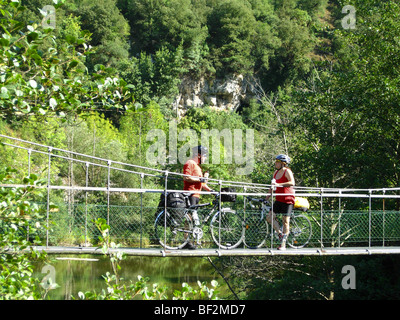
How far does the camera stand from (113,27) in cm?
4269

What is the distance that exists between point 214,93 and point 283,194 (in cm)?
3771

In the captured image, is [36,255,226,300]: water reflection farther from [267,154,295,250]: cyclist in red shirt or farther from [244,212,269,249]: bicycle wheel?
[267,154,295,250]: cyclist in red shirt

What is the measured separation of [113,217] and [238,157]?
18840 mm

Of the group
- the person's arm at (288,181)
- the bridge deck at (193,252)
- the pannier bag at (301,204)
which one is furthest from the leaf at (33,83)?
the pannier bag at (301,204)

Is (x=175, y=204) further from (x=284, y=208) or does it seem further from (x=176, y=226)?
(x=284, y=208)

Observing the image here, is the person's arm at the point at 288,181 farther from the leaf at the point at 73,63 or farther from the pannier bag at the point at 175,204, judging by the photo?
the leaf at the point at 73,63

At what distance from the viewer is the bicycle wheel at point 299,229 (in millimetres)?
6629

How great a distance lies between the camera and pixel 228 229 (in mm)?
6340

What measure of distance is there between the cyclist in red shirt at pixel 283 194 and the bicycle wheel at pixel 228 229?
0.39 m
